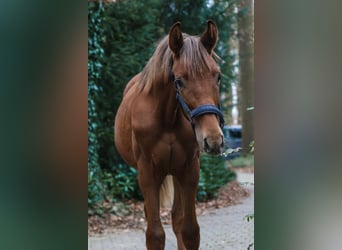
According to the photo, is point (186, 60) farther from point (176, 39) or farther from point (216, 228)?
point (216, 228)

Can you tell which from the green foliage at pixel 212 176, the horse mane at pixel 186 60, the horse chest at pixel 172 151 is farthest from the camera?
the green foliage at pixel 212 176

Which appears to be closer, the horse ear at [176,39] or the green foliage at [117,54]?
the horse ear at [176,39]

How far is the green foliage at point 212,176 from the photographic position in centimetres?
413

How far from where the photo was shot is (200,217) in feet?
12.3

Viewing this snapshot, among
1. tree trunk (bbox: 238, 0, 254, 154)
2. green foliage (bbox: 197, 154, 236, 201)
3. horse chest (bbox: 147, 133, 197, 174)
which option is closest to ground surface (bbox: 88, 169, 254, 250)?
green foliage (bbox: 197, 154, 236, 201)

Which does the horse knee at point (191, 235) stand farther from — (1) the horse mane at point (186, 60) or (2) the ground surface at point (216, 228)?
(1) the horse mane at point (186, 60)

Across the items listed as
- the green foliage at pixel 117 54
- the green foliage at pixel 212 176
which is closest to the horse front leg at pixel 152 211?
the green foliage at pixel 117 54

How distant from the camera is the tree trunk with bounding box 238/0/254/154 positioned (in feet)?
12.2

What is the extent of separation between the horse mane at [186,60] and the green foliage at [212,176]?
2.21 metres

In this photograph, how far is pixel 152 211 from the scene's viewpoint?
6.54ft
